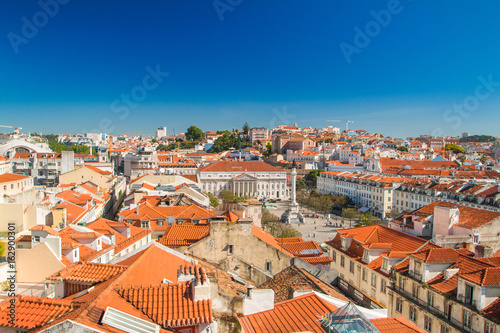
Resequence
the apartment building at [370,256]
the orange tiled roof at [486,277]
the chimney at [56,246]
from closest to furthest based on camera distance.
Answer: the orange tiled roof at [486,277]
the chimney at [56,246]
the apartment building at [370,256]

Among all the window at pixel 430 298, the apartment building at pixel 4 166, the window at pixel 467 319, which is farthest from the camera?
the apartment building at pixel 4 166

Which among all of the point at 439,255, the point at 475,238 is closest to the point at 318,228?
the point at 475,238

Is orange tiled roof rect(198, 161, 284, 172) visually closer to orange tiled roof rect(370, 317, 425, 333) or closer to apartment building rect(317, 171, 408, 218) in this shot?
apartment building rect(317, 171, 408, 218)

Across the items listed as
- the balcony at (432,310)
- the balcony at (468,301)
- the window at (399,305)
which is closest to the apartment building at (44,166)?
the window at (399,305)

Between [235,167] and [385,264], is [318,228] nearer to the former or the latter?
[385,264]

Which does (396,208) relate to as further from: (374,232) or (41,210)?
(41,210)

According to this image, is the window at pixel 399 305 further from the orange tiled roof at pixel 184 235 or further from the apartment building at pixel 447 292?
the orange tiled roof at pixel 184 235
